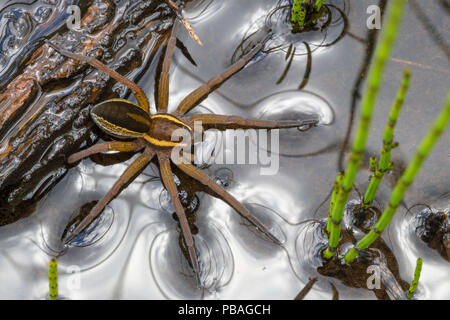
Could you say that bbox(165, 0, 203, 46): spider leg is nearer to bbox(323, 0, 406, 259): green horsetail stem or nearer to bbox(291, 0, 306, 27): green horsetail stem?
bbox(291, 0, 306, 27): green horsetail stem

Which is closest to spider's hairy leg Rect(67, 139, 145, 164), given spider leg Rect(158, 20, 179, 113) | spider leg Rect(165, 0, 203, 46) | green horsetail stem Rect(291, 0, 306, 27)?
spider leg Rect(158, 20, 179, 113)

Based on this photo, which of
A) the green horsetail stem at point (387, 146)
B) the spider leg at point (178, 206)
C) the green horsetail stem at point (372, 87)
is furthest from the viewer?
the spider leg at point (178, 206)

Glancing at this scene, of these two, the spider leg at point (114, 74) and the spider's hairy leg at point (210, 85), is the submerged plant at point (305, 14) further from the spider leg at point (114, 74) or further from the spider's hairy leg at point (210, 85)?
the spider leg at point (114, 74)

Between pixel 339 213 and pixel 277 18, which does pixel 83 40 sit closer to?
pixel 277 18

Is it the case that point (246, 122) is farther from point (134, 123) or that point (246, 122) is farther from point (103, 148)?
point (103, 148)

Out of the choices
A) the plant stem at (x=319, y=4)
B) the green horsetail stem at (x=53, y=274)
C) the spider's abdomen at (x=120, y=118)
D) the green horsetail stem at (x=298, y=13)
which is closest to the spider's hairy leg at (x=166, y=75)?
the spider's abdomen at (x=120, y=118)
